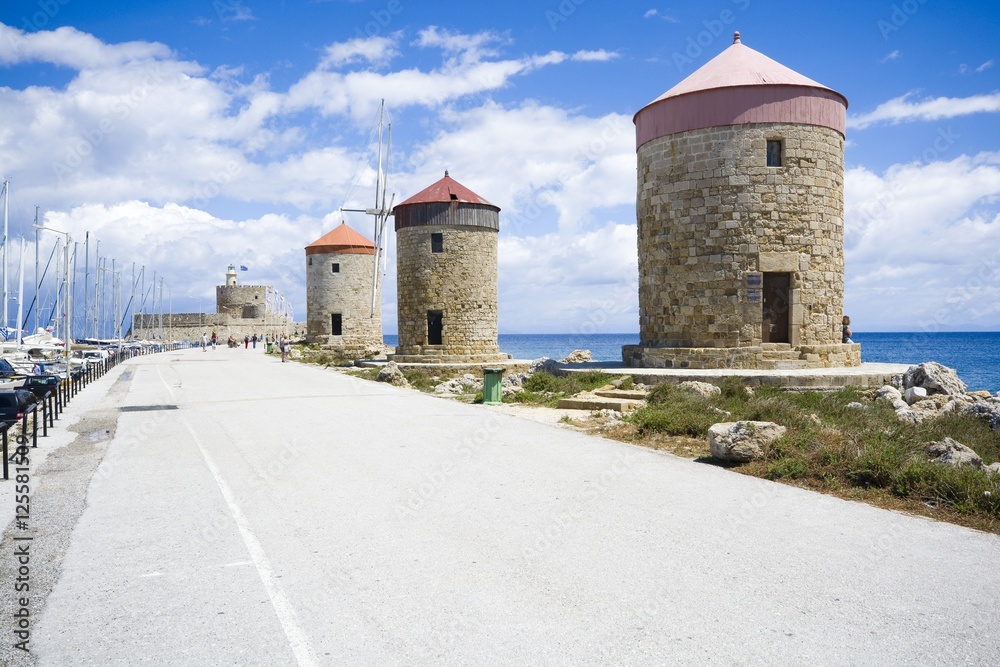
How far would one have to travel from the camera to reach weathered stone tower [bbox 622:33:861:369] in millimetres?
17531

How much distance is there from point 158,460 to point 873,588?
826cm

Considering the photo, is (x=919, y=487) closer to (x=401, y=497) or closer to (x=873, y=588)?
(x=873, y=588)

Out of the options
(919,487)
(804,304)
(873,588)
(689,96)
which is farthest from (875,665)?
(689,96)

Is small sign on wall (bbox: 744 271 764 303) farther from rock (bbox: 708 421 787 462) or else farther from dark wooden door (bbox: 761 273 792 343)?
rock (bbox: 708 421 787 462)

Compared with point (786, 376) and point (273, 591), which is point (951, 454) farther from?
point (786, 376)

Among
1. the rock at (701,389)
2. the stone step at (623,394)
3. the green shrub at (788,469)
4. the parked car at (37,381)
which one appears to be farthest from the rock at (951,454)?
the parked car at (37,381)

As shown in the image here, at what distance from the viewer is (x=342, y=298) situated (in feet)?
145

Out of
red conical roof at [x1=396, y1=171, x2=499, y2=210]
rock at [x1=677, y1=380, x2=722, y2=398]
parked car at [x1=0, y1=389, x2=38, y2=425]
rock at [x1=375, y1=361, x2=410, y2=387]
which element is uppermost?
red conical roof at [x1=396, y1=171, x2=499, y2=210]

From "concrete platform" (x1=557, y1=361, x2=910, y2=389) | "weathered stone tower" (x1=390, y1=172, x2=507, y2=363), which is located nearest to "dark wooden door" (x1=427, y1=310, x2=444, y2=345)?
"weathered stone tower" (x1=390, y1=172, x2=507, y2=363)

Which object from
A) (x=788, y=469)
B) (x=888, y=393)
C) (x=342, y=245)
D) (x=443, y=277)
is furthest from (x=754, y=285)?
(x=342, y=245)

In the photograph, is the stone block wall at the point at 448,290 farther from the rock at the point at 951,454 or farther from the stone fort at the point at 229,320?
the stone fort at the point at 229,320

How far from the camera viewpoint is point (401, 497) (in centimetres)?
712

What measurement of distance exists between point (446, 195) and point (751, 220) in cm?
1487

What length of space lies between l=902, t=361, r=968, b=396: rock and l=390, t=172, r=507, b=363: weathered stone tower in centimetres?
1665
